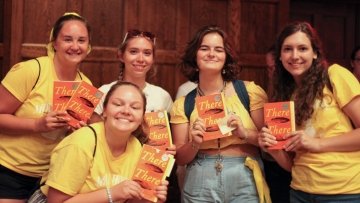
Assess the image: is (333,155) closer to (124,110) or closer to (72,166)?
(124,110)

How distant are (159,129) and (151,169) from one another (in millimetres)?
356

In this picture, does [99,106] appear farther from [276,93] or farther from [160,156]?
[276,93]

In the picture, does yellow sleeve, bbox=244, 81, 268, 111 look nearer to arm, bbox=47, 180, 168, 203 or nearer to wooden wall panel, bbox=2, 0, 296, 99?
arm, bbox=47, 180, 168, 203

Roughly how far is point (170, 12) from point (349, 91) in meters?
2.04

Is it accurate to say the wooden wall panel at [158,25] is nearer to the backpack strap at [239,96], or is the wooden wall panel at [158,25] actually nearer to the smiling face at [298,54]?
the backpack strap at [239,96]

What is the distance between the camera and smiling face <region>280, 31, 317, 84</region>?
6.68 ft

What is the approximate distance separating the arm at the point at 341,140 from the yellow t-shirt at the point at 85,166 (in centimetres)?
77

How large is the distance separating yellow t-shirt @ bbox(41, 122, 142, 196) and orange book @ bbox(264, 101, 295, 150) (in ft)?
2.18

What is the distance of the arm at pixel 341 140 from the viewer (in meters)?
1.90

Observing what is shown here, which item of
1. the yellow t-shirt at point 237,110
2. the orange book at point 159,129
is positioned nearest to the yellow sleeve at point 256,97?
the yellow t-shirt at point 237,110

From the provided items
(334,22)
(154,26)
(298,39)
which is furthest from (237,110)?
(334,22)

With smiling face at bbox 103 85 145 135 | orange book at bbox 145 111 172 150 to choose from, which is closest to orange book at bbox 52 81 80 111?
smiling face at bbox 103 85 145 135

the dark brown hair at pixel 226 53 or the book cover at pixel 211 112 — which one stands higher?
the dark brown hair at pixel 226 53

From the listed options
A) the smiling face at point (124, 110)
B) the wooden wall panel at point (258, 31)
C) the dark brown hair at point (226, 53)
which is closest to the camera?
the smiling face at point (124, 110)
